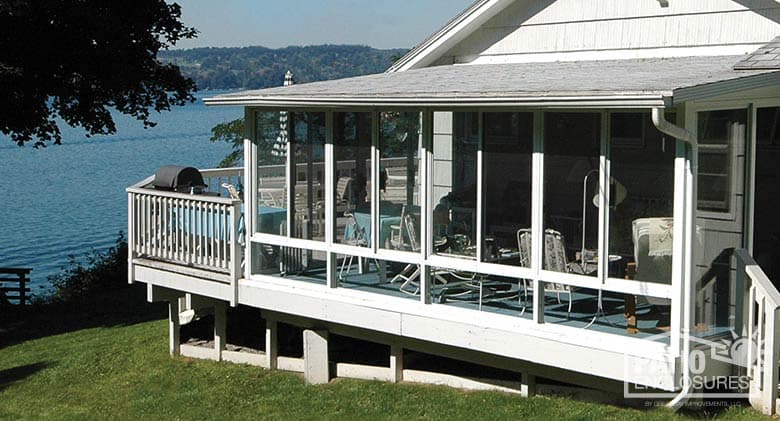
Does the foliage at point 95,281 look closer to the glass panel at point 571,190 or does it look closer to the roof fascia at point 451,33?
the roof fascia at point 451,33

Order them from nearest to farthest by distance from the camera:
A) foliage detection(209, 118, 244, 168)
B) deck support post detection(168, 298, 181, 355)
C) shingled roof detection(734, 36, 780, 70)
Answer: shingled roof detection(734, 36, 780, 70) → deck support post detection(168, 298, 181, 355) → foliage detection(209, 118, 244, 168)

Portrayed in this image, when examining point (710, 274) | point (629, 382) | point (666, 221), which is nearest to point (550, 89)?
point (666, 221)

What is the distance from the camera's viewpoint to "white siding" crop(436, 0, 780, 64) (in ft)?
36.8

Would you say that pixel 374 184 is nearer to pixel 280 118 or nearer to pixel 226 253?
pixel 280 118

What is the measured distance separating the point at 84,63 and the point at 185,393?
9.24 meters

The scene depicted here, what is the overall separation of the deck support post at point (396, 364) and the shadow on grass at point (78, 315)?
7.35m

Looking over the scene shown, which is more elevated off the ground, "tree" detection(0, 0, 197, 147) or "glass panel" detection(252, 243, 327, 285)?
"tree" detection(0, 0, 197, 147)

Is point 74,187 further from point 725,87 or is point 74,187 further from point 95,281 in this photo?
point 725,87

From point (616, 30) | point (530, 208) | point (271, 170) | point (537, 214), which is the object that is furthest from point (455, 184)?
point (616, 30)

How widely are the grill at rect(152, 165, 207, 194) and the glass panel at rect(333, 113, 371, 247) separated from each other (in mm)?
3059

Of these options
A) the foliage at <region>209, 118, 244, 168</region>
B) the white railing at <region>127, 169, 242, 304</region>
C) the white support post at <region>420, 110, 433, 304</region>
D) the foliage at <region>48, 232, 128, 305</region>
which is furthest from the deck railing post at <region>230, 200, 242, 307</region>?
the foliage at <region>209, 118, 244, 168</region>

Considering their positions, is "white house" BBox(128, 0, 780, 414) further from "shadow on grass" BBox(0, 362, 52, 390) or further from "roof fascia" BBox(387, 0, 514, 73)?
"shadow on grass" BBox(0, 362, 52, 390)

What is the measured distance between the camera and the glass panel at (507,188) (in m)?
9.59

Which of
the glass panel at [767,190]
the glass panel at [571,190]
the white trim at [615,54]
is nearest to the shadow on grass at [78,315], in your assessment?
the white trim at [615,54]
